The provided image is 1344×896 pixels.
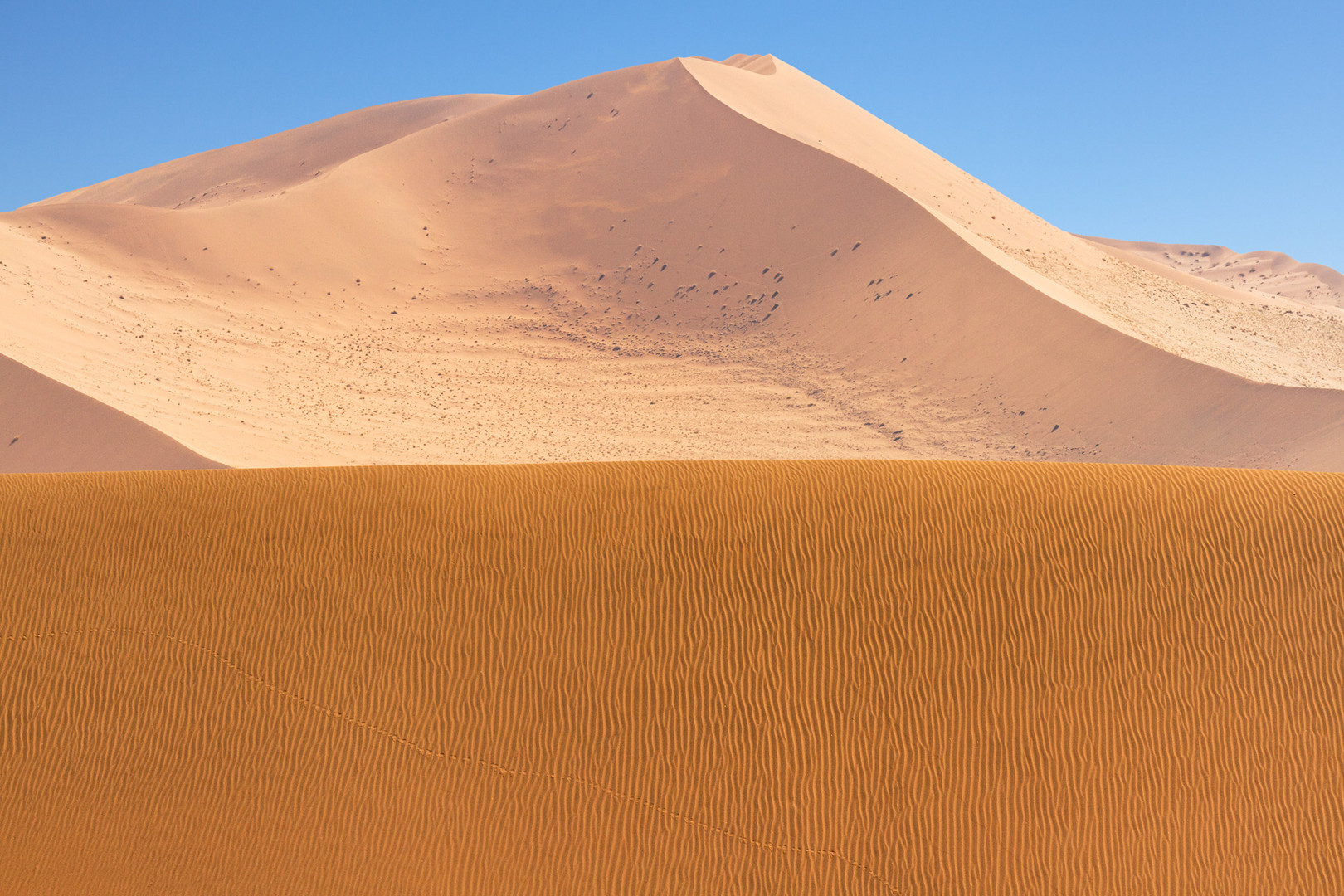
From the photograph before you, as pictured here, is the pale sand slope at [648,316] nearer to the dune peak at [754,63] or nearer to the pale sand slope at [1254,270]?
the dune peak at [754,63]

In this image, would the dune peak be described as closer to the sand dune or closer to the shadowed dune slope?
the sand dune

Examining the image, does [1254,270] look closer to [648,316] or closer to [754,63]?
[754,63]

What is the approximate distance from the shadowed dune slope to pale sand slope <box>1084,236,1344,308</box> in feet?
153

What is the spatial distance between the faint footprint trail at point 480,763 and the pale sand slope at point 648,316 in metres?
8.09

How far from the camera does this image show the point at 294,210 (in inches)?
1075

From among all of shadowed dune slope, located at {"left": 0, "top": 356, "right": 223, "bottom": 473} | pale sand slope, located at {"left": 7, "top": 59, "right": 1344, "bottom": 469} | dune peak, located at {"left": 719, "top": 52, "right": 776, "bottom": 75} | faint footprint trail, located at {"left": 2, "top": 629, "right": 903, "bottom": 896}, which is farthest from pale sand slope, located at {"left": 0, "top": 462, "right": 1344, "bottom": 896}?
dune peak, located at {"left": 719, "top": 52, "right": 776, "bottom": 75}

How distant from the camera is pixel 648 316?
24.4 metres

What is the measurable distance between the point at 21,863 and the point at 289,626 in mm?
1685

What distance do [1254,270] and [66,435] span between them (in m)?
Result: 65.7

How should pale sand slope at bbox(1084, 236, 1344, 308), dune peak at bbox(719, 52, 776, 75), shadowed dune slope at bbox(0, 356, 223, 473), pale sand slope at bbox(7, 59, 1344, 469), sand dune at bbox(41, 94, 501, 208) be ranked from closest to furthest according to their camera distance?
shadowed dune slope at bbox(0, 356, 223, 473) < pale sand slope at bbox(7, 59, 1344, 469) < dune peak at bbox(719, 52, 776, 75) < sand dune at bbox(41, 94, 501, 208) < pale sand slope at bbox(1084, 236, 1344, 308)

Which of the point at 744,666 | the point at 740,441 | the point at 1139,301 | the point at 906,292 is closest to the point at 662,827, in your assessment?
the point at 744,666

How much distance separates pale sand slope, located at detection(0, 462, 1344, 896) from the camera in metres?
4.55

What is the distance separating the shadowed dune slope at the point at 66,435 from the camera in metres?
12.7

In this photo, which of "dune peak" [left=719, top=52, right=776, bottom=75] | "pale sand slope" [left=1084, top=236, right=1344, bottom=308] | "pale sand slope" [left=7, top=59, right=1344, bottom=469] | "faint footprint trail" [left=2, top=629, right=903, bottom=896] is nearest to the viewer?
"faint footprint trail" [left=2, top=629, right=903, bottom=896]
